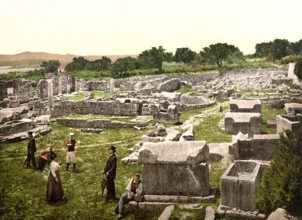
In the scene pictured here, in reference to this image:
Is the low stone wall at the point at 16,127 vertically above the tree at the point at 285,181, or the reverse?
the tree at the point at 285,181

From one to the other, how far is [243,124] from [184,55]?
209ft

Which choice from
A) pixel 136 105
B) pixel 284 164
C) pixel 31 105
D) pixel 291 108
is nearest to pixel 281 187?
pixel 284 164

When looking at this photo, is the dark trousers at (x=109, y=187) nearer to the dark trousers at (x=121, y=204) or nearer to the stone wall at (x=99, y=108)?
the dark trousers at (x=121, y=204)

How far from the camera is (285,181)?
740cm

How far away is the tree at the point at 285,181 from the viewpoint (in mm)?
7273

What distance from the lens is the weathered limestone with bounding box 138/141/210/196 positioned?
8.97 m

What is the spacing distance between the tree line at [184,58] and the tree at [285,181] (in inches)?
1607

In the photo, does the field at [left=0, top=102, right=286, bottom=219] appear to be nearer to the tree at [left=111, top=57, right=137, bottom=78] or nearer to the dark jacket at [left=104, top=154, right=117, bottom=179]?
the dark jacket at [left=104, top=154, right=117, bottom=179]

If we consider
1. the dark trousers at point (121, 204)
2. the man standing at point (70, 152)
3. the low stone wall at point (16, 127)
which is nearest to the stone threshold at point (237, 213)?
the dark trousers at point (121, 204)

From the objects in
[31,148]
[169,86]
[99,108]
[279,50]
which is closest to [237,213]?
[31,148]

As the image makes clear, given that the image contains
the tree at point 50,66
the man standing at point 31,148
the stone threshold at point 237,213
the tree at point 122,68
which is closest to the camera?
the stone threshold at point 237,213

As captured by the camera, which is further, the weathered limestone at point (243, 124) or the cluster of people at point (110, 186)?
the weathered limestone at point (243, 124)

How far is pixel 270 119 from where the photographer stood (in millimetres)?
18359

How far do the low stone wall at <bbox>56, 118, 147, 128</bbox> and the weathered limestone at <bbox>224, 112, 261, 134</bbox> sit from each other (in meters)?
5.06
